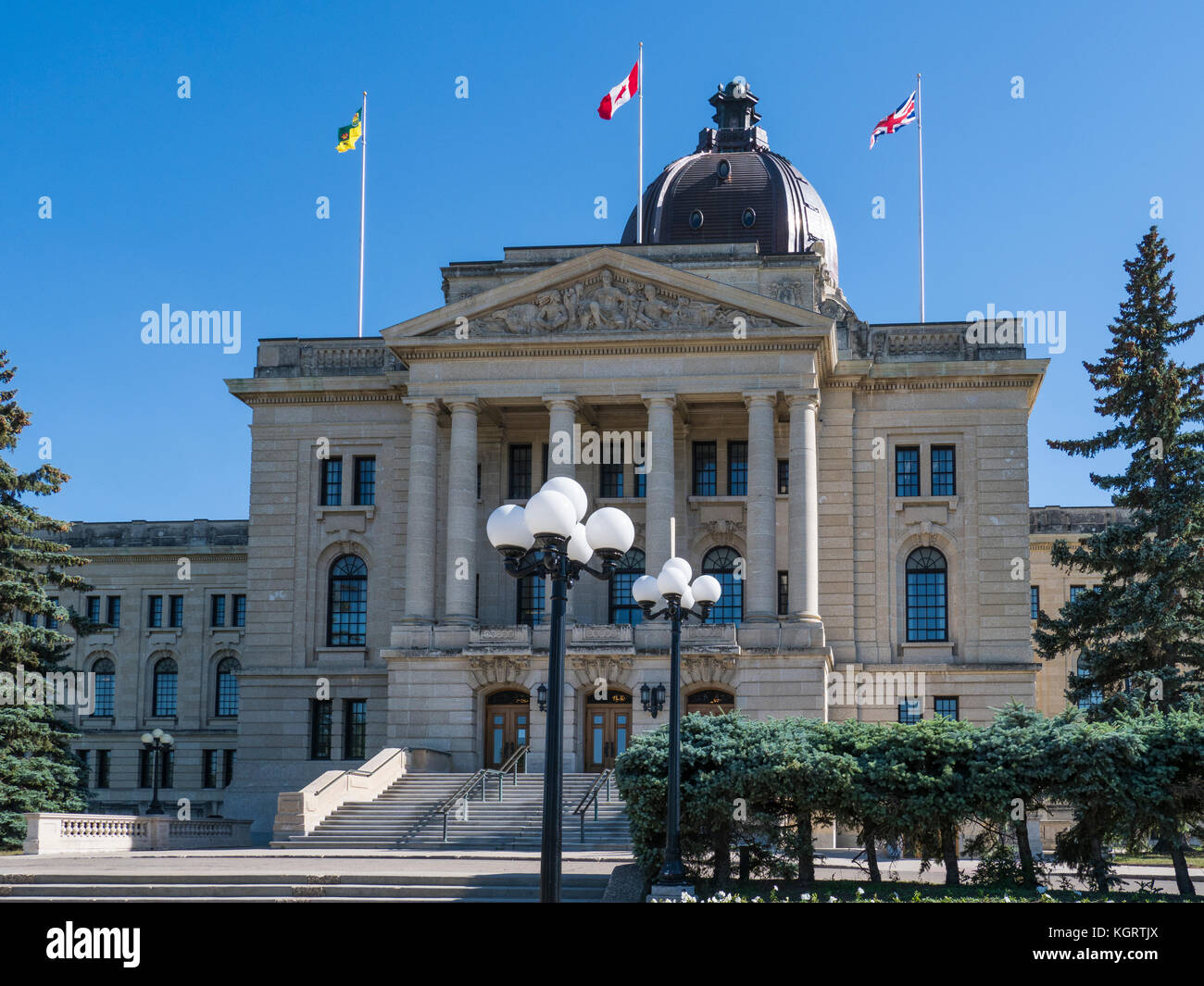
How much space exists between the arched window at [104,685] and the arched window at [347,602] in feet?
78.9

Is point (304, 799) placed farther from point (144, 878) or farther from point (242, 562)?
point (242, 562)

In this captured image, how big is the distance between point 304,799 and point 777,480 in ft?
68.8

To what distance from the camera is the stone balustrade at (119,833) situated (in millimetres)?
39125

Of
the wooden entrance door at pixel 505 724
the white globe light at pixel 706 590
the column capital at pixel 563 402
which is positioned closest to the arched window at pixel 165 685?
the wooden entrance door at pixel 505 724

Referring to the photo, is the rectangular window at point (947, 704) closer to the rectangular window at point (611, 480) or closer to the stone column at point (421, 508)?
the rectangular window at point (611, 480)

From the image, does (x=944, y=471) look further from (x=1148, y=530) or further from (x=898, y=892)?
(x=898, y=892)

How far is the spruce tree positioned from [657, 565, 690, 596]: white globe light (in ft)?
84.9

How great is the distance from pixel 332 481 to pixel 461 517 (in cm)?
768

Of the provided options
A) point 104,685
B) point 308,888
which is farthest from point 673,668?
point 104,685

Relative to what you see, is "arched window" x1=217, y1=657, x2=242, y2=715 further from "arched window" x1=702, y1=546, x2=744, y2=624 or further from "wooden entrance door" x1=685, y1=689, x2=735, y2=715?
"wooden entrance door" x1=685, y1=689, x2=735, y2=715

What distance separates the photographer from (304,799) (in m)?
41.2

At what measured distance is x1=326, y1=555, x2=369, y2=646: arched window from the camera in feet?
183

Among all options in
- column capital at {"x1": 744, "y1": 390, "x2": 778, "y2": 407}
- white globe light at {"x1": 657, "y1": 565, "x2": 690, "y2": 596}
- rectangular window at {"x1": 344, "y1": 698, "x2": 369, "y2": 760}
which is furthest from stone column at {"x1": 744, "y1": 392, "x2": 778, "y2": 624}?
white globe light at {"x1": 657, "y1": 565, "x2": 690, "y2": 596}
